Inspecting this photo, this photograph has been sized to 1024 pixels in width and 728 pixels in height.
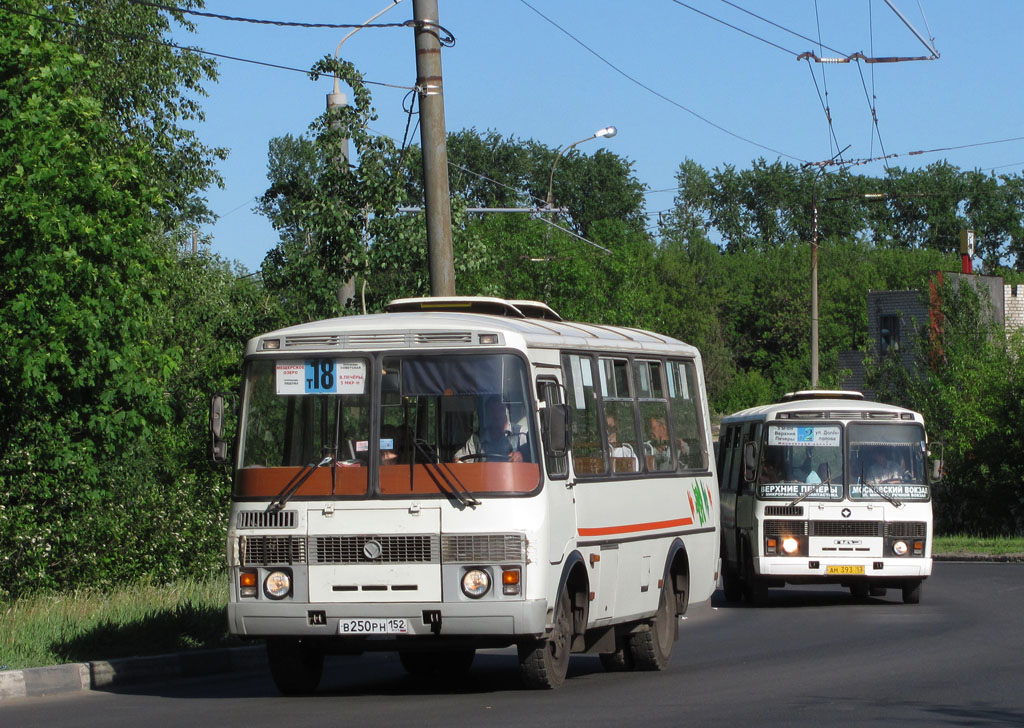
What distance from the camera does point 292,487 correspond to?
11828 millimetres

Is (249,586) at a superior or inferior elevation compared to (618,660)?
superior

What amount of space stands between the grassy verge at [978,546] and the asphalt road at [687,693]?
1733 centimetres

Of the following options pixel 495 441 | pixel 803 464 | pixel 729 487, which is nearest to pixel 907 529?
pixel 803 464

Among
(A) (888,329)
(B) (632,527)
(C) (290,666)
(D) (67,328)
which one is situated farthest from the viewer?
(A) (888,329)

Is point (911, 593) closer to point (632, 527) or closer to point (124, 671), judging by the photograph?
point (632, 527)

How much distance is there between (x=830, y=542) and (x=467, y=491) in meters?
11.9

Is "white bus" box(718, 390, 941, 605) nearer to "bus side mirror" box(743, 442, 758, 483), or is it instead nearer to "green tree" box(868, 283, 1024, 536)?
"bus side mirror" box(743, 442, 758, 483)

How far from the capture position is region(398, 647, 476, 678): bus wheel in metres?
14.0

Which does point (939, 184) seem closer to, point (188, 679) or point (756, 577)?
point (756, 577)

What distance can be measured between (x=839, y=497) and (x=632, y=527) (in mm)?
9451

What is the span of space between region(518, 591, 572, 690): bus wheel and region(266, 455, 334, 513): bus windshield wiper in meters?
1.89

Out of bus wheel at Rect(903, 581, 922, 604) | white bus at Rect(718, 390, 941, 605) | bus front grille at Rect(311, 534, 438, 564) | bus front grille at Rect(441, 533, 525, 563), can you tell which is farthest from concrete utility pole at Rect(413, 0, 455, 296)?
bus wheel at Rect(903, 581, 922, 604)

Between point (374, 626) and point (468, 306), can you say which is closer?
point (374, 626)

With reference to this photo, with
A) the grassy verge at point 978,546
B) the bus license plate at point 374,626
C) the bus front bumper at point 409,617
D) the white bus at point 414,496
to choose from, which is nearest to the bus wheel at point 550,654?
the white bus at point 414,496
